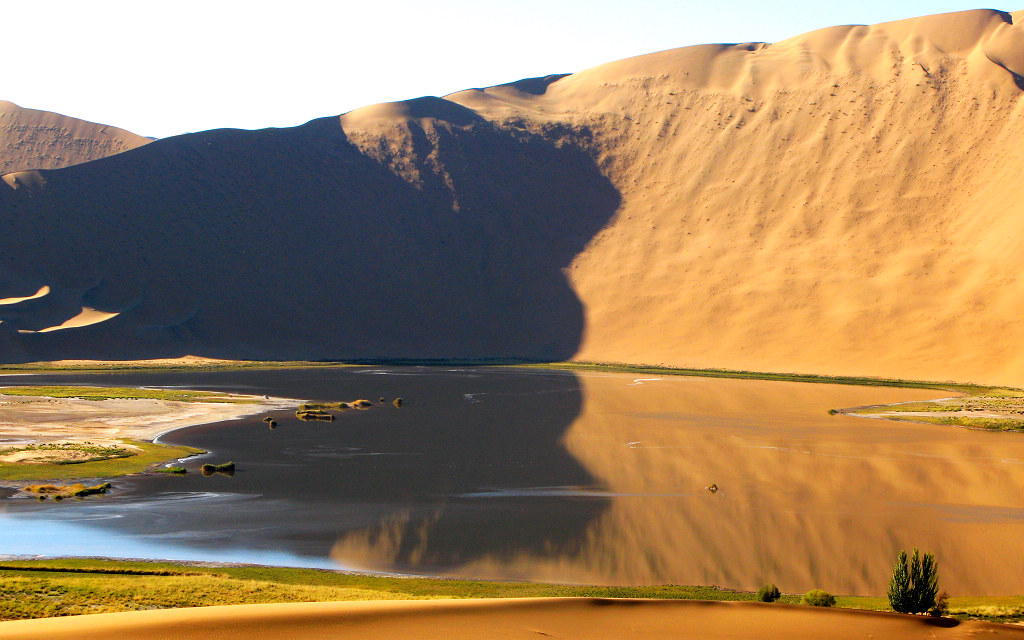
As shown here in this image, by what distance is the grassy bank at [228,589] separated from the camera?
17672mm

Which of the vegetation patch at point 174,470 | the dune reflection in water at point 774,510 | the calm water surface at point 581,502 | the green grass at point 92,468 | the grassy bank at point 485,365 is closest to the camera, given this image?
the dune reflection in water at point 774,510

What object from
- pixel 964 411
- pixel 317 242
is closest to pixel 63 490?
pixel 964 411

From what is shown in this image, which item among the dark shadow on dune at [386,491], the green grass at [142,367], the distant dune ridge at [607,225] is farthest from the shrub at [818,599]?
the green grass at [142,367]

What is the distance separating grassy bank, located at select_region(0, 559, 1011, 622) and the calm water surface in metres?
1.99

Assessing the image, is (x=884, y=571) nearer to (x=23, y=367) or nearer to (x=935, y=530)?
(x=935, y=530)

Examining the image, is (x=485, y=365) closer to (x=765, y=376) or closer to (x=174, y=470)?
(x=765, y=376)

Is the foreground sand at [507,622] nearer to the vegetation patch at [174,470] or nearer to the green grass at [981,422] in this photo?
the vegetation patch at [174,470]

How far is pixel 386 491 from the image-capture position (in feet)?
116

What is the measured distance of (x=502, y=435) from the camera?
167 feet

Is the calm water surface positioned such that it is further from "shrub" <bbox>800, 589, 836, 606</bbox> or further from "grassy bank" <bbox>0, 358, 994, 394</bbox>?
"grassy bank" <bbox>0, 358, 994, 394</bbox>

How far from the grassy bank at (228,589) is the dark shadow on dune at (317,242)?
92.5 metres

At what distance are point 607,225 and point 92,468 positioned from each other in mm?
112630

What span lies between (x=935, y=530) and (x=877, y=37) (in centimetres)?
13606

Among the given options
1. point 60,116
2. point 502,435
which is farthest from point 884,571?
point 60,116
